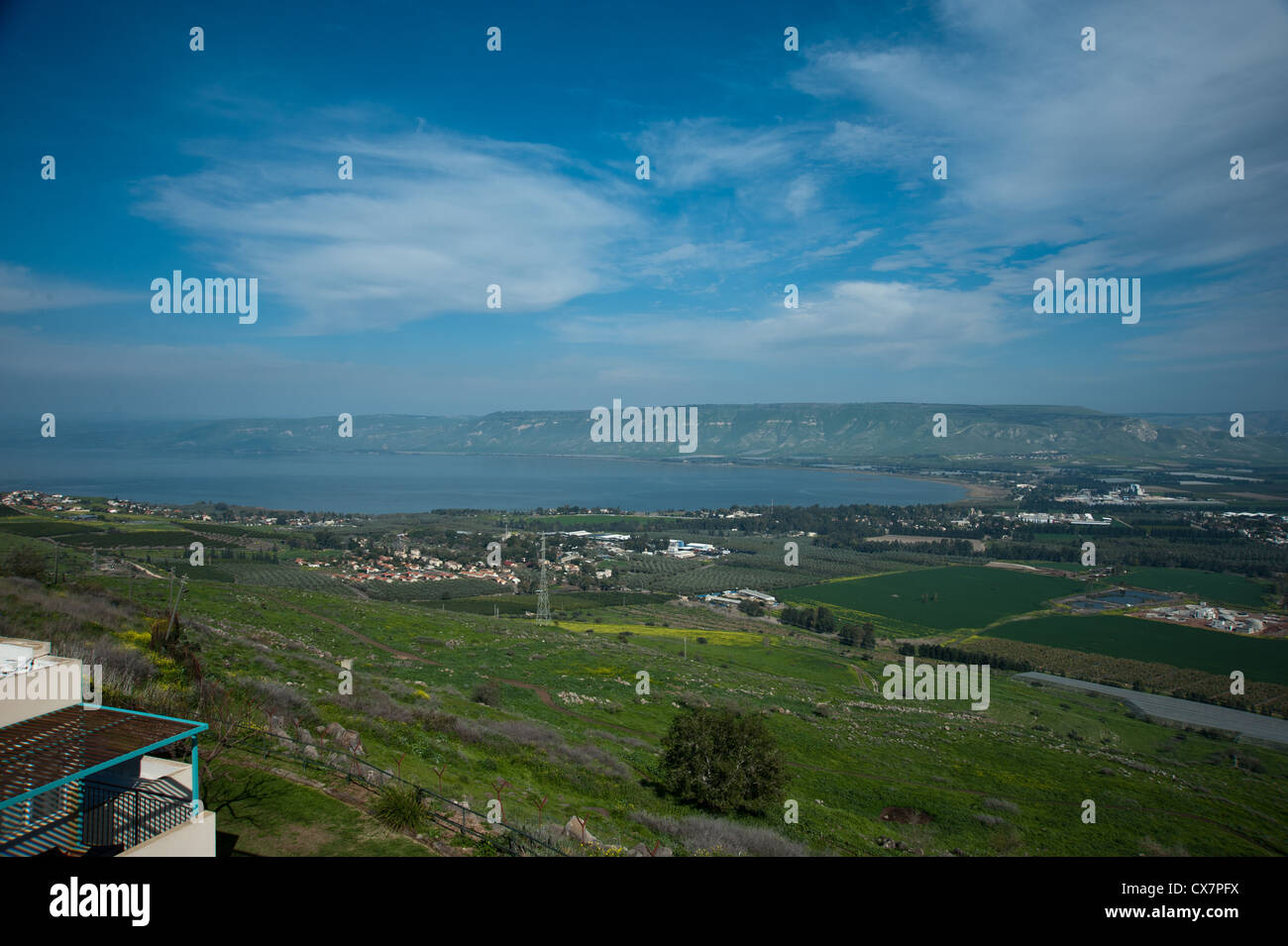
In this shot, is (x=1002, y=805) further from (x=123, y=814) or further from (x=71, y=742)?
(x=71, y=742)

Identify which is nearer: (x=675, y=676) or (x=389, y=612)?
(x=675, y=676)

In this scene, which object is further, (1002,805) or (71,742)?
(1002,805)

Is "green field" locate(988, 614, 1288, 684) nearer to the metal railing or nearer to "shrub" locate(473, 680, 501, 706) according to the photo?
"shrub" locate(473, 680, 501, 706)

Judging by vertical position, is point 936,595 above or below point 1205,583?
below

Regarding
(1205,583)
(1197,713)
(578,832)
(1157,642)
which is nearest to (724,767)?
(578,832)

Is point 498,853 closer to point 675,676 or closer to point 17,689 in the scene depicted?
point 17,689
